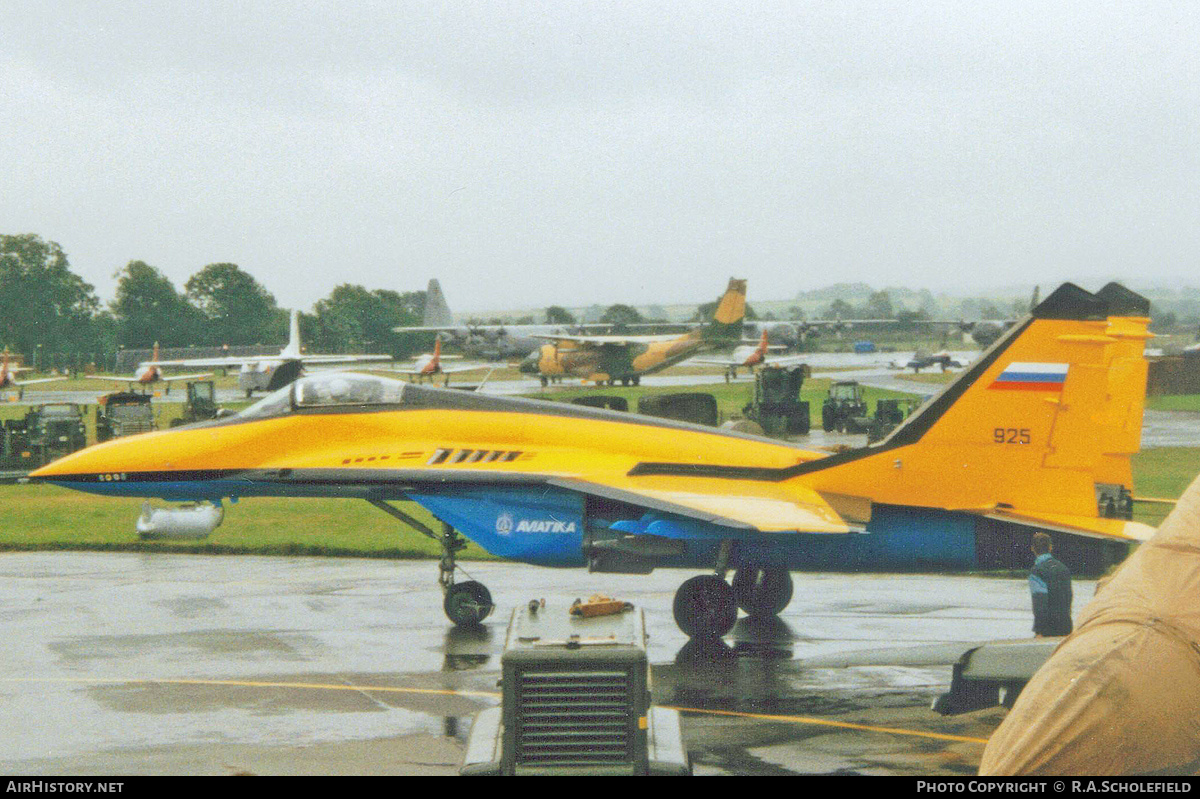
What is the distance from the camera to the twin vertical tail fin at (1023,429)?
15.9 meters

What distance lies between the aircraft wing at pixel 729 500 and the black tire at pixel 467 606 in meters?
2.19

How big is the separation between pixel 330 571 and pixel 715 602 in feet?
28.6

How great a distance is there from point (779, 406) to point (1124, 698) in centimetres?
4237

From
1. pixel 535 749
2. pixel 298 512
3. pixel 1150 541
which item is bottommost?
pixel 298 512

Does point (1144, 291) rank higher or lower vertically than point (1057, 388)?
higher

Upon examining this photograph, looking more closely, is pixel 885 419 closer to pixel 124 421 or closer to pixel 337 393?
pixel 124 421

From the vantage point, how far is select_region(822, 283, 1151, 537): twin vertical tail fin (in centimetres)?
1594

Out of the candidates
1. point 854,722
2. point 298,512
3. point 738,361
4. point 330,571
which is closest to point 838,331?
point 738,361

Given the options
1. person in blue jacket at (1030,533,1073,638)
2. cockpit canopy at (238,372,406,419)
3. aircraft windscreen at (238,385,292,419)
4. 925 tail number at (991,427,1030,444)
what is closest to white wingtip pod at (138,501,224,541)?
aircraft windscreen at (238,385,292,419)

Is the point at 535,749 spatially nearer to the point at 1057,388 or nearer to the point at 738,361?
the point at 1057,388

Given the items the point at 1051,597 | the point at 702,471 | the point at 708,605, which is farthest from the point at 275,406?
the point at 1051,597

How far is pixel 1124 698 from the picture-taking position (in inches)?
237

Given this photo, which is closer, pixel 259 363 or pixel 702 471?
pixel 702 471

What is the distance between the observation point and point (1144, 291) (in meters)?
15.7
